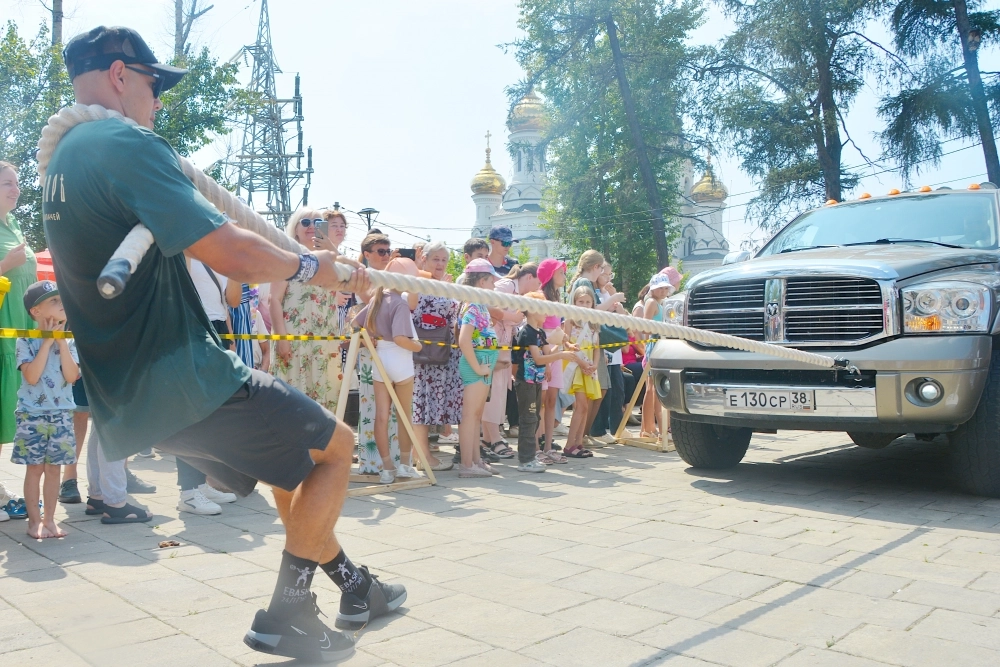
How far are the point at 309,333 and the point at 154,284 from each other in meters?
4.62

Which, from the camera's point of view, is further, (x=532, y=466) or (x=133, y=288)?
(x=532, y=466)

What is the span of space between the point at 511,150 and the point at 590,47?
15.7ft

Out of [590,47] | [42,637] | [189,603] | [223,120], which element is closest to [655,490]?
[189,603]

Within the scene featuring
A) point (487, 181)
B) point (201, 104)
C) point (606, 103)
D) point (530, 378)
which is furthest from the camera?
point (487, 181)

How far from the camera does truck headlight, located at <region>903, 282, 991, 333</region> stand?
17.0ft

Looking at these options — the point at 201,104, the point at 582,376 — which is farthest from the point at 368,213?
the point at 582,376

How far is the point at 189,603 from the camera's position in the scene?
358 centimetres

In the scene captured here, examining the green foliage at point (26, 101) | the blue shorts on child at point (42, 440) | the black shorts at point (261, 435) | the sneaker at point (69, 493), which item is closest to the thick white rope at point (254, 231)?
the black shorts at point (261, 435)

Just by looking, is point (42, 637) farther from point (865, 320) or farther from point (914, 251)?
point (914, 251)

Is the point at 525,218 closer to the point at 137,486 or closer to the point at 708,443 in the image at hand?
the point at 708,443

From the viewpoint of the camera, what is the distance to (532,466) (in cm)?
725

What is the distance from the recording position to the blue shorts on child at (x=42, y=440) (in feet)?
16.1

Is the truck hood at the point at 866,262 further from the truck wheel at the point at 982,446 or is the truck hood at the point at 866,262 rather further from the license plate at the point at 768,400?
the license plate at the point at 768,400

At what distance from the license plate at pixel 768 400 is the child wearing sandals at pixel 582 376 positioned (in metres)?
2.27
